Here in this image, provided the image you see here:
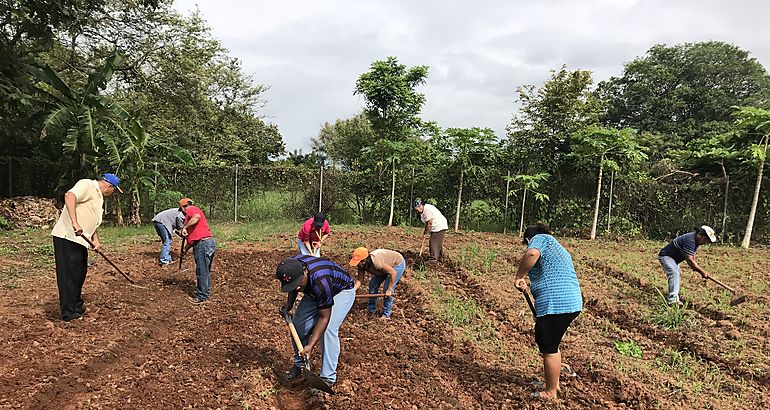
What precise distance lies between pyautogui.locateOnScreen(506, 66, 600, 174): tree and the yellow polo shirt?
11447 mm

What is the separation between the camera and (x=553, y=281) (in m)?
3.99

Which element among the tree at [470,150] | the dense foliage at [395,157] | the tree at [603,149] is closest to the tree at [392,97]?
the dense foliage at [395,157]

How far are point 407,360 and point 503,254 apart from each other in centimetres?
615

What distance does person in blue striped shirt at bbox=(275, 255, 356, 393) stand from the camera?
374cm

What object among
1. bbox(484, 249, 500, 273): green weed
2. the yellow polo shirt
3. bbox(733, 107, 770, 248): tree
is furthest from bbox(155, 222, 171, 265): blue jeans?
bbox(733, 107, 770, 248): tree

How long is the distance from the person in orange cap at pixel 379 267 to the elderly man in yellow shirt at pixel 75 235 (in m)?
3.00

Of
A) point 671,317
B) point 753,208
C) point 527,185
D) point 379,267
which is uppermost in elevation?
point 527,185

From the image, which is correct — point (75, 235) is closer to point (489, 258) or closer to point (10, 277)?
point (10, 277)

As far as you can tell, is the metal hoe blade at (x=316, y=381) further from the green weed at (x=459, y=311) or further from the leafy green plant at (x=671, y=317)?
the leafy green plant at (x=671, y=317)

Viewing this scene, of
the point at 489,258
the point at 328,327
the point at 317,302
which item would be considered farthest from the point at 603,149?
the point at 317,302

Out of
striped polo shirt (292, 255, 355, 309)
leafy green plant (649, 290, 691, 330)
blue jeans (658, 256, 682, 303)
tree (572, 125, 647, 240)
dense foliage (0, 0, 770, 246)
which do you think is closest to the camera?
striped polo shirt (292, 255, 355, 309)

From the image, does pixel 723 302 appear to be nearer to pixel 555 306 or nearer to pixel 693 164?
pixel 555 306

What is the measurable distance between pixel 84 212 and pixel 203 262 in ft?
5.13

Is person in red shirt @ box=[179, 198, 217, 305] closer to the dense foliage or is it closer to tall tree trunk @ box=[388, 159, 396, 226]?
the dense foliage
